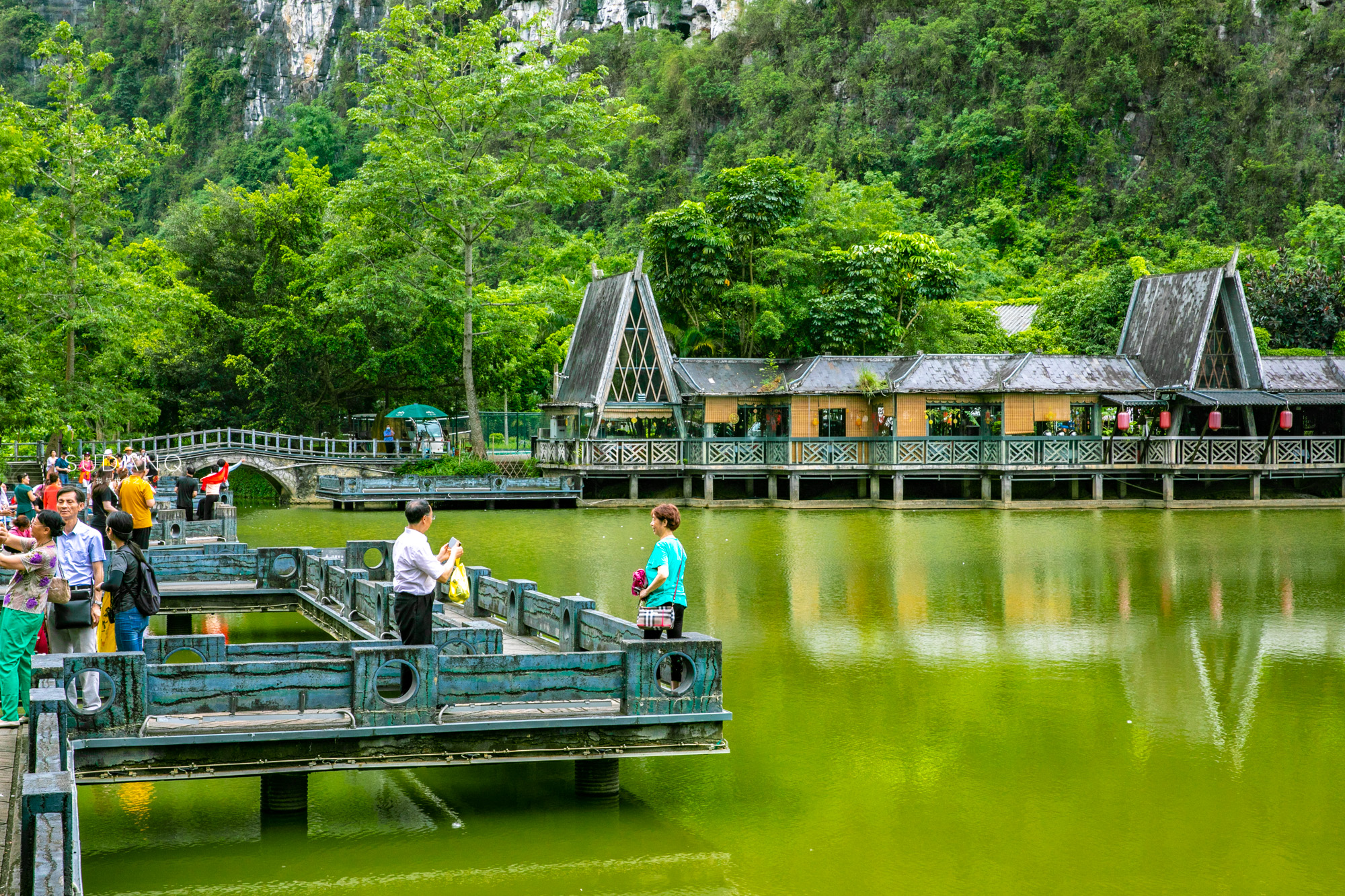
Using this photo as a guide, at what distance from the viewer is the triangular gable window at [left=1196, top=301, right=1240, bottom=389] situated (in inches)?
1526

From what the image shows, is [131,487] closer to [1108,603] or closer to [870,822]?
[870,822]

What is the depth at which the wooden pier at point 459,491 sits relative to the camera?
37.8 m

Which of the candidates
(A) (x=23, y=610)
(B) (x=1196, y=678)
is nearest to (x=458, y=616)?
(A) (x=23, y=610)

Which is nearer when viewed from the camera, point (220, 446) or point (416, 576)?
point (416, 576)

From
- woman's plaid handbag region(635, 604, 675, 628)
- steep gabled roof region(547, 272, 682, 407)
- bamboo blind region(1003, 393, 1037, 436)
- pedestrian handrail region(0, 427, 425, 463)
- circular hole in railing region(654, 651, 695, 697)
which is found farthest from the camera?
pedestrian handrail region(0, 427, 425, 463)

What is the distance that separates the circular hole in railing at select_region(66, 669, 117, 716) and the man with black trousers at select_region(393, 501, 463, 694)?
196cm

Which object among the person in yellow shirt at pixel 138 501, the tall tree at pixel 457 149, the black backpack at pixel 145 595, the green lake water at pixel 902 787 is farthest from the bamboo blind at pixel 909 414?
the black backpack at pixel 145 595

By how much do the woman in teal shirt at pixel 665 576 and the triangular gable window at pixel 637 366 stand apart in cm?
2930

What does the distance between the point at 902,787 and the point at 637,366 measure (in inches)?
1193

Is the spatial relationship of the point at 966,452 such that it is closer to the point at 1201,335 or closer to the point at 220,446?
the point at 1201,335

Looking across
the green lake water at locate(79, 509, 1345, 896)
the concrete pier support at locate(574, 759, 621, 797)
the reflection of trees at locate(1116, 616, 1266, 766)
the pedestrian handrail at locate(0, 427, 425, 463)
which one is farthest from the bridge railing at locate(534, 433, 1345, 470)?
the concrete pier support at locate(574, 759, 621, 797)

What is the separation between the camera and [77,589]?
9039 mm

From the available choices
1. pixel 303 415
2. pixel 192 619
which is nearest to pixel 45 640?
pixel 192 619

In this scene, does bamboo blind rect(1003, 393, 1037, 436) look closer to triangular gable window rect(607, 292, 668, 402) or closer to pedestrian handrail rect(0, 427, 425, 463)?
triangular gable window rect(607, 292, 668, 402)
